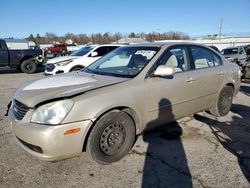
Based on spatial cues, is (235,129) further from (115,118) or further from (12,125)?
(12,125)

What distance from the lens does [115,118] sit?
10.1 feet

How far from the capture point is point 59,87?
123 inches

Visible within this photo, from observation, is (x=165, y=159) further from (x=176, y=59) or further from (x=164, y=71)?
(x=176, y=59)

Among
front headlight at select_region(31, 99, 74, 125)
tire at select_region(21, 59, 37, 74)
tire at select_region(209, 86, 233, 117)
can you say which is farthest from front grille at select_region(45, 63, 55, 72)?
front headlight at select_region(31, 99, 74, 125)

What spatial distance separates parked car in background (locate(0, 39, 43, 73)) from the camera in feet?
42.6

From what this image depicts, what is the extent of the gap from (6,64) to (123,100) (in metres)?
12.3

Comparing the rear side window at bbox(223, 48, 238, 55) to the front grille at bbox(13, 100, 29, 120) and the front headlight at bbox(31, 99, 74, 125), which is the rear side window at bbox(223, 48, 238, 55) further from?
the front grille at bbox(13, 100, 29, 120)

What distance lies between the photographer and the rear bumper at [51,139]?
2.61 metres

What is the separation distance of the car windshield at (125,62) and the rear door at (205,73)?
36.1 inches

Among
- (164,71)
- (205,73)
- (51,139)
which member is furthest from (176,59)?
(51,139)

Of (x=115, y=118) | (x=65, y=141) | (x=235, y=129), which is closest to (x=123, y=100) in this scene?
(x=115, y=118)

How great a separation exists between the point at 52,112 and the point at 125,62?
1.93 meters

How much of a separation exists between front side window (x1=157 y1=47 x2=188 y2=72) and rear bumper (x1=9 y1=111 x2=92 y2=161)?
69.1 inches

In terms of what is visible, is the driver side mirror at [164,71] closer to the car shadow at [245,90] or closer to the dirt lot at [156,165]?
the dirt lot at [156,165]
